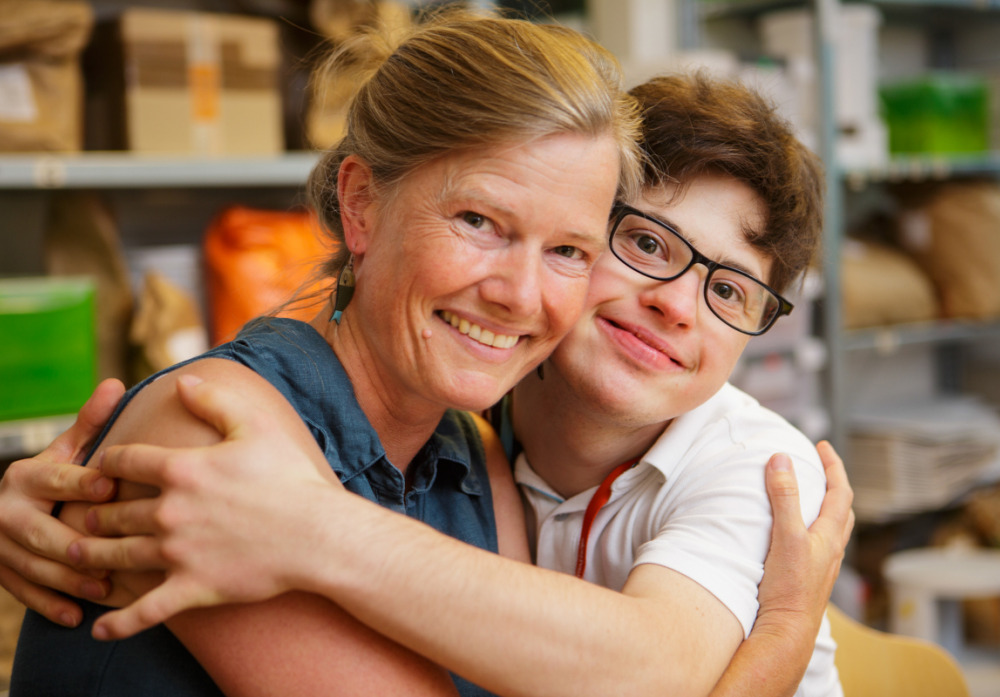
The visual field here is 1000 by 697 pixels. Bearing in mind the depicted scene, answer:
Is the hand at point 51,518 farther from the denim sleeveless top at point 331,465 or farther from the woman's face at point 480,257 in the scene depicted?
the woman's face at point 480,257

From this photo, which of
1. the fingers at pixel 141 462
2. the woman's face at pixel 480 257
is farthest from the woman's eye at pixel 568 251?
the fingers at pixel 141 462

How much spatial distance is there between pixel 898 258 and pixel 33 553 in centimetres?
347

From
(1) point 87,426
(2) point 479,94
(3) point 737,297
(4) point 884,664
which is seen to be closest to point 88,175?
(1) point 87,426

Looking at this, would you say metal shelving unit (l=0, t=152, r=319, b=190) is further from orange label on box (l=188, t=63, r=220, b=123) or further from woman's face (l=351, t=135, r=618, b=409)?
woman's face (l=351, t=135, r=618, b=409)

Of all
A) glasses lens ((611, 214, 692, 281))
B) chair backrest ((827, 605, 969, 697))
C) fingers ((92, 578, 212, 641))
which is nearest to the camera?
fingers ((92, 578, 212, 641))

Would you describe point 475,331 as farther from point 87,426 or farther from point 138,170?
point 138,170

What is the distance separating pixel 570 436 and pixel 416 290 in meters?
0.40

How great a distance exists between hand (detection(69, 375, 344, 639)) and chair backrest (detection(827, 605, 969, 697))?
114 centimetres

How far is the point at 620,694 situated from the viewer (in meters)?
0.94

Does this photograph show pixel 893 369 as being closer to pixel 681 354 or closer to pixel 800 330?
pixel 800 330

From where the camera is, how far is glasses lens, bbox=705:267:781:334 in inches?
50.6

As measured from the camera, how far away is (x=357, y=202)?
3.75ft

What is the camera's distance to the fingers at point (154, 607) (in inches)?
31.9

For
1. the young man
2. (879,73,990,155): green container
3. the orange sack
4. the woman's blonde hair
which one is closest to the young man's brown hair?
the young man
